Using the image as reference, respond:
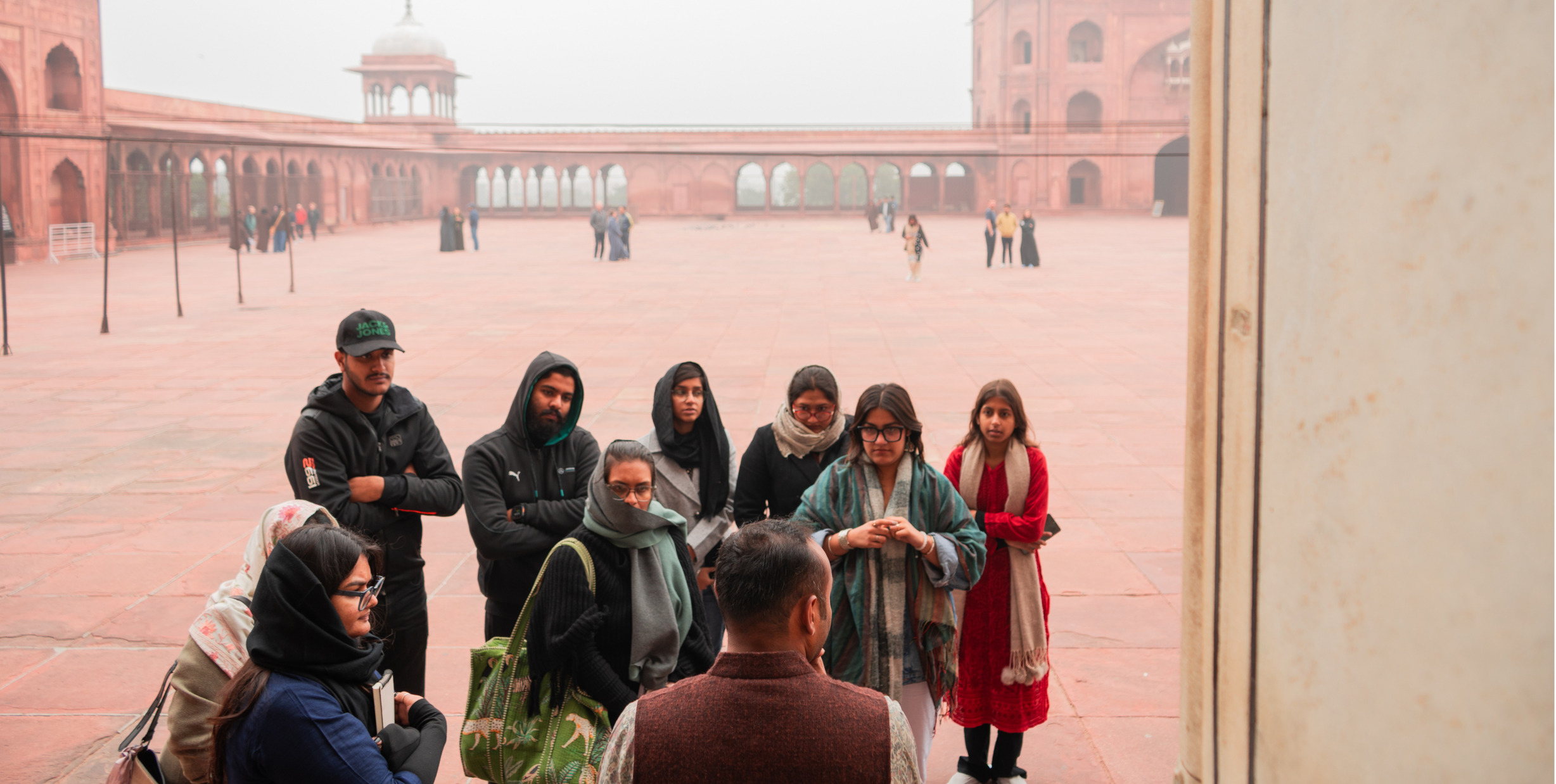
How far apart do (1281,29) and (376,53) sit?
189 feet

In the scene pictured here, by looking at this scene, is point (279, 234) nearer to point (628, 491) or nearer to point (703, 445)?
point (703, 445)

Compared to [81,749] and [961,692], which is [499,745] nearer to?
[961,692]

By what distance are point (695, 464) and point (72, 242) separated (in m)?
27.0

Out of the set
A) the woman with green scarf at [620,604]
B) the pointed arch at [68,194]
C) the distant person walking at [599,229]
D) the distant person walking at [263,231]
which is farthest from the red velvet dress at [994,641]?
the distant person walking at [263,231]

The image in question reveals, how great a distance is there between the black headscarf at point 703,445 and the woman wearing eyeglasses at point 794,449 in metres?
0.08

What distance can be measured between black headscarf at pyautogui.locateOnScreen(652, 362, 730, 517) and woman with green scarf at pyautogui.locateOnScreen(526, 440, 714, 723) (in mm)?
630

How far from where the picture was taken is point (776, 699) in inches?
62.4

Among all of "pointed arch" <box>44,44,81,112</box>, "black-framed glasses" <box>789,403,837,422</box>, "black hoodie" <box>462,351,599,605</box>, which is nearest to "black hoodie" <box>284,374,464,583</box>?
"black hoodie" <box>462,351,599,605</box>

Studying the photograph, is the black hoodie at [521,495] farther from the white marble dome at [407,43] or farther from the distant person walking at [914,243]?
the white marble dome at [407,43]

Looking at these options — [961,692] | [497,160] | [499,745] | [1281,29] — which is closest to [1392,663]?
[1281,29]

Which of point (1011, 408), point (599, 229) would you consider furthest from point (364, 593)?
point (599, 229)

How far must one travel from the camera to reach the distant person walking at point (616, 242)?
24.7 m

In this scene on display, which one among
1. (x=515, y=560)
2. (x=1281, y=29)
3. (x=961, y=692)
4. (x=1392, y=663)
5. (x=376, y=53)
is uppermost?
(x=376, y=53)

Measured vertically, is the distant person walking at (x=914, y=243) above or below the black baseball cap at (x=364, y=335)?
above
